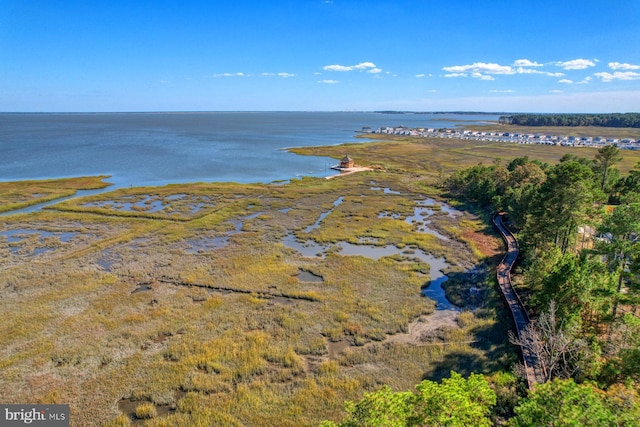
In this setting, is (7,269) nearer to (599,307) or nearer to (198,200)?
(198,200)

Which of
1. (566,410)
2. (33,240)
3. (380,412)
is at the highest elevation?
(566,410)

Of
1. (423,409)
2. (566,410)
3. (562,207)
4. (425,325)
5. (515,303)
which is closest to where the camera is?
(566,410)

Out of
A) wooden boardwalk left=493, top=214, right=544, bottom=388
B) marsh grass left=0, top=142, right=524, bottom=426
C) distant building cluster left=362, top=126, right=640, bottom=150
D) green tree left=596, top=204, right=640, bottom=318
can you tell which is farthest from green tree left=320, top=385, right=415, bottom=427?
distant building cluster left=362, top=126, right=640, bottom=150

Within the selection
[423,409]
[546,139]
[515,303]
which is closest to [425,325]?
[515,303]

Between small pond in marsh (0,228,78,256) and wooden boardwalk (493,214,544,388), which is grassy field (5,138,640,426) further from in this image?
wooden boardwalk (493,214,544,388)

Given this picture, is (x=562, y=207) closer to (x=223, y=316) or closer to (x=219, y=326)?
(x=223, y=316)

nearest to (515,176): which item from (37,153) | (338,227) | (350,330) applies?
(338,227)

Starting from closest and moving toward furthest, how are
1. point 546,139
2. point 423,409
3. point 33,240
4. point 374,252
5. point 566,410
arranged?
1. point 566,410
2. point 423,409
3. point 374,252
4. point 33,240
5. point 546,139
